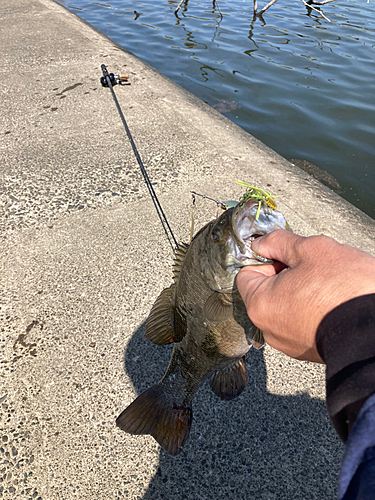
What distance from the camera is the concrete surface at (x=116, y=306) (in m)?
1.93

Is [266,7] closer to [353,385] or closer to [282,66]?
[282,66]

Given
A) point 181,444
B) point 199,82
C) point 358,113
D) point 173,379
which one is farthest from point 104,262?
point 199,82

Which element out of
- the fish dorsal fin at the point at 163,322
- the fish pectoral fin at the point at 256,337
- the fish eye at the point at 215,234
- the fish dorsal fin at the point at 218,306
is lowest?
the fish dorsal fin at the point at 163,322

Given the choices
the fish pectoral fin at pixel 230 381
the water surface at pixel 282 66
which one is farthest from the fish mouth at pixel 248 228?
the water surface at pixel 282 66

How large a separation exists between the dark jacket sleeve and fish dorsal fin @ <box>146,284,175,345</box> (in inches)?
46.8

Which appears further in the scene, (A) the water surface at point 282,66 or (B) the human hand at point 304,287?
(A) the water surface at point 282,66

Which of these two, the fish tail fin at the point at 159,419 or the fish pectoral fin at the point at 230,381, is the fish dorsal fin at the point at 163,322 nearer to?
the fish tail fin at the point at 159,419

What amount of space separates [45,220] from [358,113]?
25.4ft

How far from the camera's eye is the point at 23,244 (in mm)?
3264

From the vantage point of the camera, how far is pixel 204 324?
1834mm

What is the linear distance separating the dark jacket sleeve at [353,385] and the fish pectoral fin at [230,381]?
1.29m

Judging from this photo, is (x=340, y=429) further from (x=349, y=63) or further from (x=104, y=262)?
(x=349, y=63)

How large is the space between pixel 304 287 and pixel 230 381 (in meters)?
1.31

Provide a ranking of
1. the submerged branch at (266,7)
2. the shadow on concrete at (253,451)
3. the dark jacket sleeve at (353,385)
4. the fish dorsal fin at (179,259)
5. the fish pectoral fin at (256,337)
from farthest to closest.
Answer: the submerged branch at (266,7) → the fish dorsal fin at (179,259) → the shadow on concrete at (253,451) → the fish pectoral fin at (256,337) → the dark jacket sleeve at (353,385)
